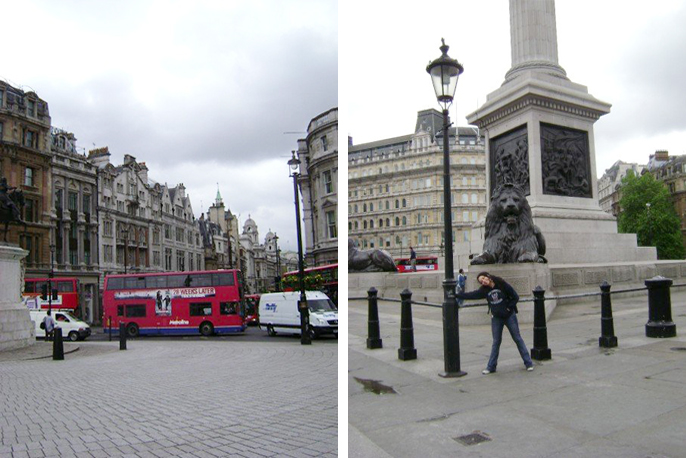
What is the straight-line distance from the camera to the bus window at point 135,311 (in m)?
25.8

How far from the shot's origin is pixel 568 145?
15109 millimetres

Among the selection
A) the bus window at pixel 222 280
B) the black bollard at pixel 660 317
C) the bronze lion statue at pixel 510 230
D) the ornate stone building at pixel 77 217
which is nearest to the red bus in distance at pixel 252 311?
the bus window at pixel 222 280

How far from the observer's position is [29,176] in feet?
93.4

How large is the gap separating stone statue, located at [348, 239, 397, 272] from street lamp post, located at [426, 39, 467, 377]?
1181cm

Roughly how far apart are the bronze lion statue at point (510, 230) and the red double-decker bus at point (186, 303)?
640 inches

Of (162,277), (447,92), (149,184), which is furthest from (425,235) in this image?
(447,92)

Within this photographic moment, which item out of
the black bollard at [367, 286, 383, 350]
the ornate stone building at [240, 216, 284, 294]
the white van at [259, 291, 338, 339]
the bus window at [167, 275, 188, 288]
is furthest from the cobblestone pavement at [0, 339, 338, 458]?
the ornate stone building at [240, 216, 284, 294]

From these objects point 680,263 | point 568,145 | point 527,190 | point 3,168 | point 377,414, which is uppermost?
point 3,168

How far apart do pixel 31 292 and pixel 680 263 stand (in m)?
27.1

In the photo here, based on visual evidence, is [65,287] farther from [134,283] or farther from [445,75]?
[445,75]

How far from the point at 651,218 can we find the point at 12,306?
48.7m

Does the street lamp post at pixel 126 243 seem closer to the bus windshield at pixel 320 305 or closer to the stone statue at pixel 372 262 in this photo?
the bus windshield at pixel 320 305

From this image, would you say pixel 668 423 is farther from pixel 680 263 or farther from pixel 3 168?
pixel 3 168

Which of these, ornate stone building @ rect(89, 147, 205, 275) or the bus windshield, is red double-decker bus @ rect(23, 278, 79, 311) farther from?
the bus windshield
